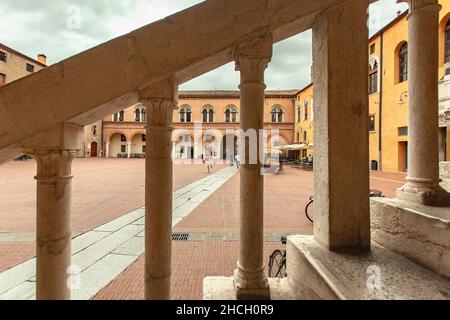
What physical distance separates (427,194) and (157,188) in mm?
2304

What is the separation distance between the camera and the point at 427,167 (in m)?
2.22

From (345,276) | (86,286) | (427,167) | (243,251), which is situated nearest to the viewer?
(345,276)

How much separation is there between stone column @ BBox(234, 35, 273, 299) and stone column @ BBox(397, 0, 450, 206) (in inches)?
59.5

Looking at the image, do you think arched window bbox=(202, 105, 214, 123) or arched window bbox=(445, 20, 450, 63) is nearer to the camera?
arched window bbox=(445, 20, 450, 63)

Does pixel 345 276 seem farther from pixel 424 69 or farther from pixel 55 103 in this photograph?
pixel 55 103

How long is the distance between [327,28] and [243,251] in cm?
191

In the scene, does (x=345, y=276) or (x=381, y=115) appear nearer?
(x=345, y=276)

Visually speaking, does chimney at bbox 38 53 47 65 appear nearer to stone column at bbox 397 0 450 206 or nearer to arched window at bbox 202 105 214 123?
arched window at bbox 202 105 214 123

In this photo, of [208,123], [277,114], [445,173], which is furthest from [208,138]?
[445,173]

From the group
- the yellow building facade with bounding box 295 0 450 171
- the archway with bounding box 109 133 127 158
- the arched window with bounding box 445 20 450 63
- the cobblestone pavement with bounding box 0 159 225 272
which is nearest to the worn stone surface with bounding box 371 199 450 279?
the cobblestone pavement with bounding box 0 159 225 272

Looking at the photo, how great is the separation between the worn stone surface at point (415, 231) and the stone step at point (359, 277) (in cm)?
7

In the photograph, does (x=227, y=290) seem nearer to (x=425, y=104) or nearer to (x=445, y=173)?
(x=425, y=104)

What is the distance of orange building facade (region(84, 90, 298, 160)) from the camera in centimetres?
3650

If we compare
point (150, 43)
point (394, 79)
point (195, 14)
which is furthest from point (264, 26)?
point (394, 79)
